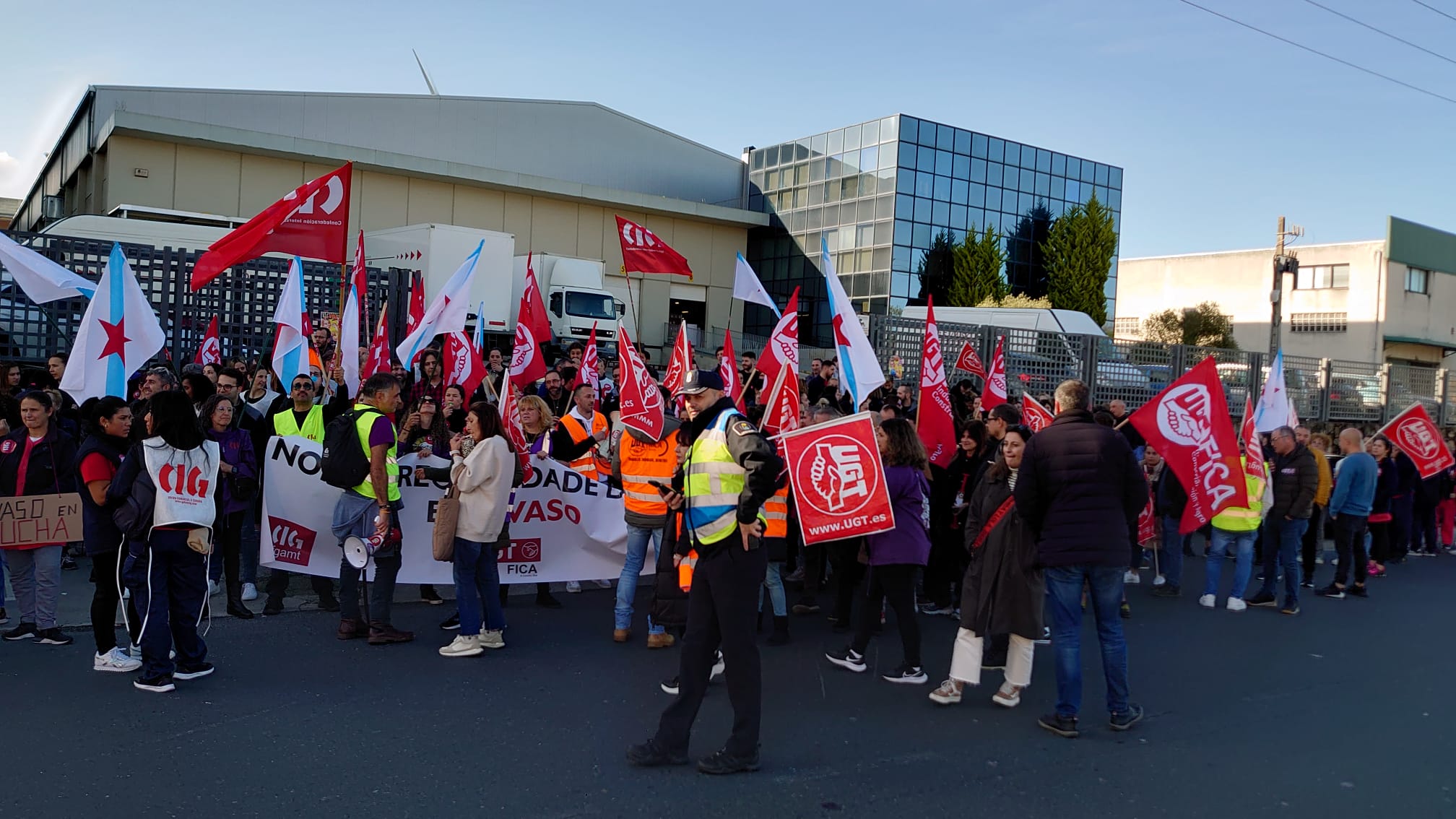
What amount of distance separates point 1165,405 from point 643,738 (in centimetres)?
491

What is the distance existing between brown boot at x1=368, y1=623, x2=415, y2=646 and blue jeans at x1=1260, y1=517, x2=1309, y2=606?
7736 millimetres

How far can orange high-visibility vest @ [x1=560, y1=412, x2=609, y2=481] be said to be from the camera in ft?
27.4

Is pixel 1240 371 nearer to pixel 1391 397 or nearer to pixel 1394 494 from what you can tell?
pixel 1391 397

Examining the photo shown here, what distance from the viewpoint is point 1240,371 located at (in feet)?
60.7

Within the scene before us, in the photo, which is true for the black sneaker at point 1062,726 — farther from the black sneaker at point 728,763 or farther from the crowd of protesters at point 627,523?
the black sneaker at point 728,763

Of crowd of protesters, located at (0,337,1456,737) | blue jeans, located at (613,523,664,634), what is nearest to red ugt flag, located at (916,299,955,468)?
crowd of protesters, located at (0,337,1456,737)

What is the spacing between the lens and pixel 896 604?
6512 millimetres

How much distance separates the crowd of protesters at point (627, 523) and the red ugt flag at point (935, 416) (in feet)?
1.71

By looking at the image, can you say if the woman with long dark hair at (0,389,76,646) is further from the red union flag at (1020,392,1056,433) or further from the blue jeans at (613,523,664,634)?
the red union flag at (1020,392,1056,433)

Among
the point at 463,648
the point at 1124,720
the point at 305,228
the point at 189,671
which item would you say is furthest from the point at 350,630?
the point at 1124,720

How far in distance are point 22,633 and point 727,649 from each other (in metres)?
4.85

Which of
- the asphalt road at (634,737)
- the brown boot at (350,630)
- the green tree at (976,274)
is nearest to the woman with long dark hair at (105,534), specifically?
the asphalt road at (634,737)

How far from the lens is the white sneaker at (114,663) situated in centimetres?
591

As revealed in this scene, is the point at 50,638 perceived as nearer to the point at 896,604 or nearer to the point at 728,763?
the point at 728,763
